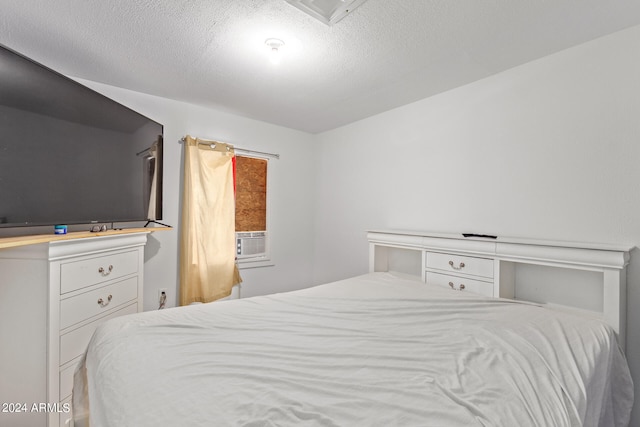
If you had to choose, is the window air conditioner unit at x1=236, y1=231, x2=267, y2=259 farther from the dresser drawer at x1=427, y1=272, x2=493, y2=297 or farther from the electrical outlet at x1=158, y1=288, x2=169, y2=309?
the dresser drawer at x1=427, y1=272, x2=493, y2=297

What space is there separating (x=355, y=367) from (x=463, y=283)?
1394mm

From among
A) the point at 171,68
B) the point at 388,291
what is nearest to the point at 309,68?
the point at 171,68

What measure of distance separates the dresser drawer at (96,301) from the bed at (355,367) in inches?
18.8

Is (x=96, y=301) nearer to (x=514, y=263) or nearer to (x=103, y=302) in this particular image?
(x=103, y=302)

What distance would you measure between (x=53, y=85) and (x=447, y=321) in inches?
97.3

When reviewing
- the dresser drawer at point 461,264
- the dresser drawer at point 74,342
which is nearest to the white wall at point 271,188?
the dresser drawer at point 74,342

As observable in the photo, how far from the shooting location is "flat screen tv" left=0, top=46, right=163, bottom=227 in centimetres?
136

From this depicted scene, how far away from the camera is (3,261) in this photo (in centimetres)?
142

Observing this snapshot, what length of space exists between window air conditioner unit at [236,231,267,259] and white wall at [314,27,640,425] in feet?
4.02

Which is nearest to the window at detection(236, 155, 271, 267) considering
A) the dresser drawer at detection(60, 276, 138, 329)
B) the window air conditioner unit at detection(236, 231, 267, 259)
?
the window air conditioner unit at detection(236, 231, 267, 259)

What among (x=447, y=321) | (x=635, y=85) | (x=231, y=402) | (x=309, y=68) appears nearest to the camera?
(x=231, y=402)

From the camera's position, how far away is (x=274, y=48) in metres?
1.76

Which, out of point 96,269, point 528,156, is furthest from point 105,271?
point 528,156

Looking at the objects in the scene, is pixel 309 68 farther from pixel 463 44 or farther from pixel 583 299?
pixel 583 299
